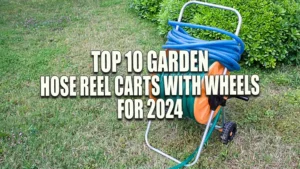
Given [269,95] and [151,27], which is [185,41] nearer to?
[269,95]

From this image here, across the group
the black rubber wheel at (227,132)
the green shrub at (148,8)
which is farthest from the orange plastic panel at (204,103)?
the green shrub at (148,8)

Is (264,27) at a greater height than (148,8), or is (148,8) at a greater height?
(264,27)

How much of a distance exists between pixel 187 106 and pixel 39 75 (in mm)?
2169

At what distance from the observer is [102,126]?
3.12 metres

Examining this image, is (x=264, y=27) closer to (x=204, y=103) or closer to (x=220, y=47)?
(x=220, y=47)

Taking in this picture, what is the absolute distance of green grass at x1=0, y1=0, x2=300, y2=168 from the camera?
2699mm

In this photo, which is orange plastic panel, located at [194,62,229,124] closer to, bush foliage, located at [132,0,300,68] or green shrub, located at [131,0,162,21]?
bush foliage, located at [132,0,300,68]

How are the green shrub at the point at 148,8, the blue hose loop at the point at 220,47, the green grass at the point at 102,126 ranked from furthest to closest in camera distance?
the green shrub at the point at 148,8 < the green grass at the point at 102,126 < the blue hose loop at the point at 220,47

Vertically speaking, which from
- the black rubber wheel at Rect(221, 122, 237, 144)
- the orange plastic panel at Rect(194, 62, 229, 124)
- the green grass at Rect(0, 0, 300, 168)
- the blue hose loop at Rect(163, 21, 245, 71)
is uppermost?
the blue hose loop at Rect(163, 21, 245, 71)

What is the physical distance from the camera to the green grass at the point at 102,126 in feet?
8.86

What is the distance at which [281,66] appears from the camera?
13.5 feet

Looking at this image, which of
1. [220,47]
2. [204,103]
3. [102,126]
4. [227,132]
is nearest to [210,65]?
[220,47]

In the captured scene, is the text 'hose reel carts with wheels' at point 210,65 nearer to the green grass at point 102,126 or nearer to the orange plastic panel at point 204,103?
the orange plastic panel at point 204,103

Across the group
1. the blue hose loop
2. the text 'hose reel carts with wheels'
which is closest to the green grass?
the text 'hose reel carts with wheels'
